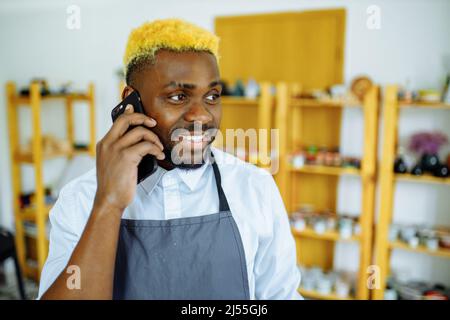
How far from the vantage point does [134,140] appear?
55 centimetres

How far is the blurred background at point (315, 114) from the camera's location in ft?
6.97

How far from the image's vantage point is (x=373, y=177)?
217 centimetres

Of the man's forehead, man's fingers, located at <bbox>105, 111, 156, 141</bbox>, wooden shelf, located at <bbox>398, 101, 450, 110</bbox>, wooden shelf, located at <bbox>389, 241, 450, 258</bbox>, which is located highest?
the man's forehead

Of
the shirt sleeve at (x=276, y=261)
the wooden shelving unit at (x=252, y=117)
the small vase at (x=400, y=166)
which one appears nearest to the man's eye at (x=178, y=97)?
the shirt sleeve at (x=276, y=261)

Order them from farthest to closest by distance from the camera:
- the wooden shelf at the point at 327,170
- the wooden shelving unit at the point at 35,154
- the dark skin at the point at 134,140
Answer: the wooden shelving unit at the point at 35,154, the wooden shelf at the point at 327,170, the dark skin at the point at 134,140

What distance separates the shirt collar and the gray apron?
0.07 metres

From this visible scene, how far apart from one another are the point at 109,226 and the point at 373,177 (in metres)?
1.95

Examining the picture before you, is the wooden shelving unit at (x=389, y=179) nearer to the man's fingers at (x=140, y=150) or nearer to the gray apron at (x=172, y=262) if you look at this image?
the gray apron at (x=172, y=262)

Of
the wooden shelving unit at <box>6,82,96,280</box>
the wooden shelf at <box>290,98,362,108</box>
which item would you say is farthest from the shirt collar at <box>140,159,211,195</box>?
the wooden shelving unit at <box>6,82,96,280</box>

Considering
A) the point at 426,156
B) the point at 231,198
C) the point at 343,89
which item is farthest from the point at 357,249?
the point at 231,198

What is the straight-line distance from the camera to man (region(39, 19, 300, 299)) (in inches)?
20.6

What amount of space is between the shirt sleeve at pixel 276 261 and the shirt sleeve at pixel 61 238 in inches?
13.9

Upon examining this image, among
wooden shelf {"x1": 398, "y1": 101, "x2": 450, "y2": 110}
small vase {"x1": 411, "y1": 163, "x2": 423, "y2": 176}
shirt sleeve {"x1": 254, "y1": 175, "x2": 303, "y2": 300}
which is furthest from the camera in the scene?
small vase {"x1": 411, "y1": 163, "x2": 423, "y2": 176}

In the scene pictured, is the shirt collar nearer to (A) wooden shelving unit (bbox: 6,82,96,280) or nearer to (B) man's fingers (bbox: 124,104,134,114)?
(B) man's fingers (bbox: 124,104,134,114)
